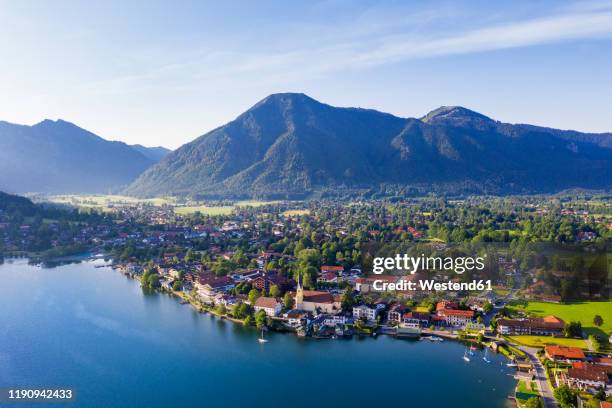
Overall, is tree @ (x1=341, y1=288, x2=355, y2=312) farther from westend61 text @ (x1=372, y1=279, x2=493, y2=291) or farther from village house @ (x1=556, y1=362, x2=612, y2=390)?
village house @ (x1=556, y1=362, x2=612, y2=390)

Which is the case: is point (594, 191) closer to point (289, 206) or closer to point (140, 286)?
point (289, 206)

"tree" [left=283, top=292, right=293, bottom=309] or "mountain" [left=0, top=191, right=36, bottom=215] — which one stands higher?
"mountain" [left=0, top=191, right=36, bottom=215]

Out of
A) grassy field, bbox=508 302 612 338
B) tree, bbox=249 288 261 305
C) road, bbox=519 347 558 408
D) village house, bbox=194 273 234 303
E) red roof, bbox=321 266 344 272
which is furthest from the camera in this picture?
red roof, bbox=321 266 344 272

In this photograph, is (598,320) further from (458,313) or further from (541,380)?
(541,380)

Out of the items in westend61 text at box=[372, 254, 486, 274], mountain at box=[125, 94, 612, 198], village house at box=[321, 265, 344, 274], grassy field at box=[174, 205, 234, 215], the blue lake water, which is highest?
mountain at box=[125, 94, 612, 198]

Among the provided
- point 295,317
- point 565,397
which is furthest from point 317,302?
point 565,397

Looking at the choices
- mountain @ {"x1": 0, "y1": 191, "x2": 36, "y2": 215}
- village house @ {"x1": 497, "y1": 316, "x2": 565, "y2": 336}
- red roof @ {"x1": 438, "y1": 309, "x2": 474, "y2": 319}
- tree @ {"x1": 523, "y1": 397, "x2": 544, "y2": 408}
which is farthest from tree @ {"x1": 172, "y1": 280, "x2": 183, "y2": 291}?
mountain @ {"x1": 0, "y1": 191, "x2": 36, "y2": 215}

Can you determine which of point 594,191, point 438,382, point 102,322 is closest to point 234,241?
point 102,322
